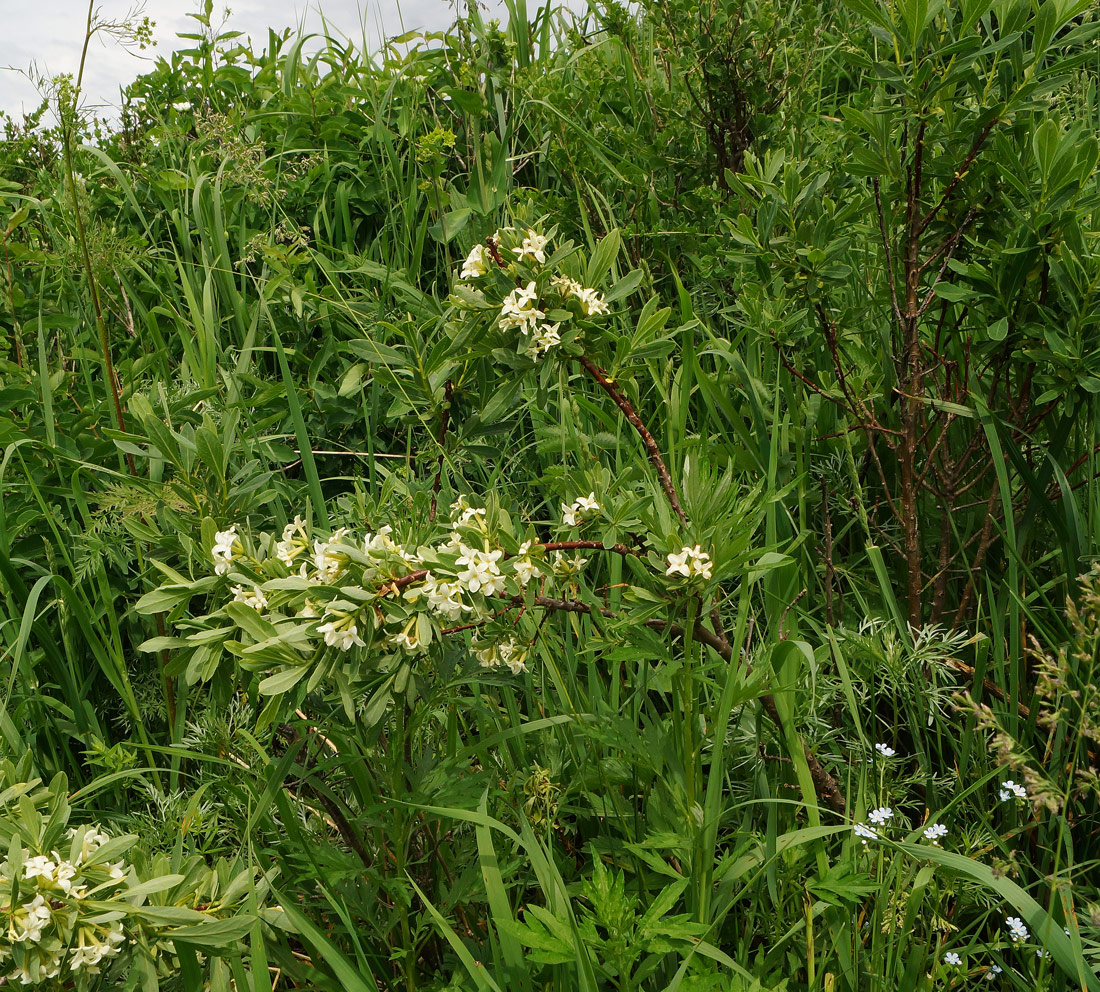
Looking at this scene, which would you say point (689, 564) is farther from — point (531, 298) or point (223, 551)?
point (223, 551)

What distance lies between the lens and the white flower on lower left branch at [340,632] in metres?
1.30

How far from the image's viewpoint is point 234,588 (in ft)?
5.07

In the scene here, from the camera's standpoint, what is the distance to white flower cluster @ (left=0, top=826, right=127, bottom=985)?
49.2 inches

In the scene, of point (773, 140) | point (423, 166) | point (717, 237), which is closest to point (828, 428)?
point (717, 237)

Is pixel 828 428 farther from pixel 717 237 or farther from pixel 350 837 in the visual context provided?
pixel 350 837

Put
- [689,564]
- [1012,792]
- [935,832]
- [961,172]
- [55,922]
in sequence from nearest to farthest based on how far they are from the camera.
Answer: [55,922] < [689,564] < [935,832] < [1012,792] < [961,172]

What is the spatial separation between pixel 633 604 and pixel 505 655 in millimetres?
235

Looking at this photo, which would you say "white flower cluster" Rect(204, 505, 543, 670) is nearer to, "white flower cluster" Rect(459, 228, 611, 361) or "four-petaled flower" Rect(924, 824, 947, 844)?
"white flower cluster" Rect(459, 228, 611, 361)

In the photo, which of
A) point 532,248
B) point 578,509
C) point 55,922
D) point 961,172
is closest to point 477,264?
point 532,248

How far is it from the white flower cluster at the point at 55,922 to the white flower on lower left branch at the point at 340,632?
0.49 m

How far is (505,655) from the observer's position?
1559 millimetres

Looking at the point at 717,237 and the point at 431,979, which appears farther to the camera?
the point at 717,237

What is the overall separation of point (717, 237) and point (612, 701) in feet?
4.84

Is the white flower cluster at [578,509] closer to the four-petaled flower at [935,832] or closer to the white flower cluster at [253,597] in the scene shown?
the white flower cluster at [253,597]
